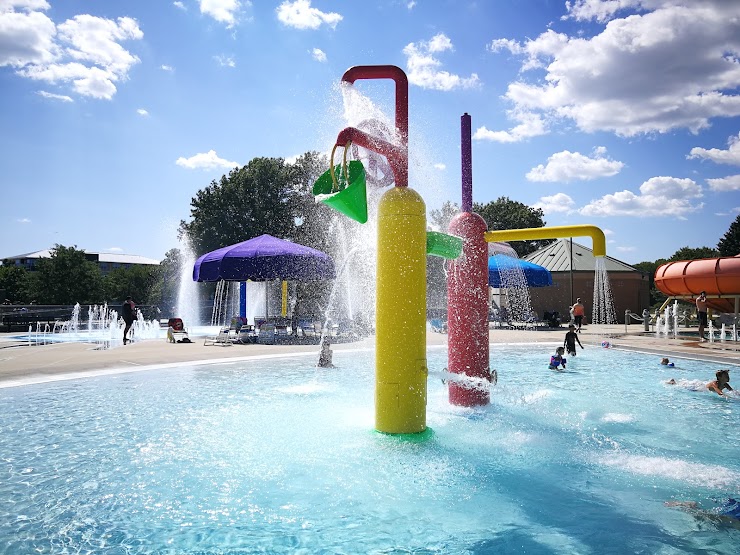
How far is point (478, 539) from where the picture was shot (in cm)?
357

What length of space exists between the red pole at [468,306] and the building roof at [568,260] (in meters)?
28.3

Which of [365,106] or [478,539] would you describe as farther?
[365,106]

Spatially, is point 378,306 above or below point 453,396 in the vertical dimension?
above

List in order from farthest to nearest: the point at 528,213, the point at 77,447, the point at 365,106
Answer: the point at 528,213 < the point at 365,106 < the point at 77,447

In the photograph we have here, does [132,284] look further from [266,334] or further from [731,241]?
[731,241]

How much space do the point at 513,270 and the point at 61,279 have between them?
38349mm

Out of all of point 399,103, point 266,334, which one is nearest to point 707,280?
point 266,334

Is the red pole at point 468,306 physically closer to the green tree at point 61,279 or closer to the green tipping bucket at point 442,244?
the green tipping bucket at point 442,244

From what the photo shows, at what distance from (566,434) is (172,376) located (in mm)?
7904

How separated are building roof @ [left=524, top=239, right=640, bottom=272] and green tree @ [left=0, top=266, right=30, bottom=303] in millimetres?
45404

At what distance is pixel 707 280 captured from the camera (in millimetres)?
20500

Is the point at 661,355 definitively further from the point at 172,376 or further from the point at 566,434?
the point at 172,376

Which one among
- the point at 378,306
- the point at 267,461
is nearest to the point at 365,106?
the point at 378,306

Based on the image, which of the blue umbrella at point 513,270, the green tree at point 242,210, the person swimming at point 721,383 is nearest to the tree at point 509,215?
the green tree at point 242,210
